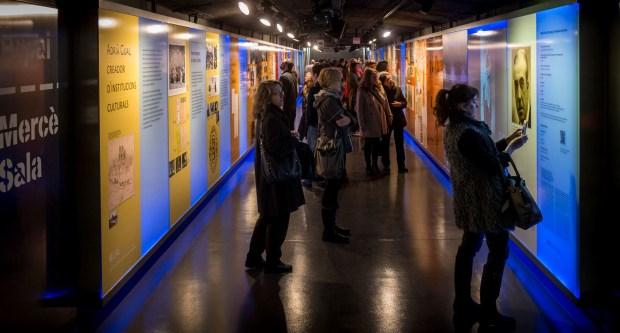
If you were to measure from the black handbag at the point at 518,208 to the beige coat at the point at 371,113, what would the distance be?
214 inches

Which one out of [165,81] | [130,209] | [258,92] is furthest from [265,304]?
[165,81]

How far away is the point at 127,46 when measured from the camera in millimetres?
4832

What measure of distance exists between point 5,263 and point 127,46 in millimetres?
2061

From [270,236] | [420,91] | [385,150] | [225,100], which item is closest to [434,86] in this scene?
[385,150]

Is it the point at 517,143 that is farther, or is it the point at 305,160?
the point at 305,160

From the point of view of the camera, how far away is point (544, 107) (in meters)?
4.86

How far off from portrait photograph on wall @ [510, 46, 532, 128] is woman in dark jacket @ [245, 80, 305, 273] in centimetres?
195

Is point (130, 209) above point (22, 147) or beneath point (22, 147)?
beneath

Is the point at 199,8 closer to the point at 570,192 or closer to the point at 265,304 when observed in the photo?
the point at 265,304

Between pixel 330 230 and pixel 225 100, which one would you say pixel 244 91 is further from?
pixel 330 230

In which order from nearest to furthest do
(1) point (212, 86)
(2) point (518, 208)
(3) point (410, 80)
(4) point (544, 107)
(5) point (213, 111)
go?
1. (2) point (518, 208)
2. (4) point (544, 107)
3. (1) point (212, 86)
4. (5) point (213, 111)
5. (3) point (410, 80)

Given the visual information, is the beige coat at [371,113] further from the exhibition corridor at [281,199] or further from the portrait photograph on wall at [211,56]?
the exhibition corridor at [281,199]

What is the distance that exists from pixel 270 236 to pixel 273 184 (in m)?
0.49

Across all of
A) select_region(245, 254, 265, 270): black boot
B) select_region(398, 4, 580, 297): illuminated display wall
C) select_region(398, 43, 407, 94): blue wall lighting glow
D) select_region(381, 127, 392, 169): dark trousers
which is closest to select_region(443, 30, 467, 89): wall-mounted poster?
select_region(398, 4, 580, 297): illuminated display wall
